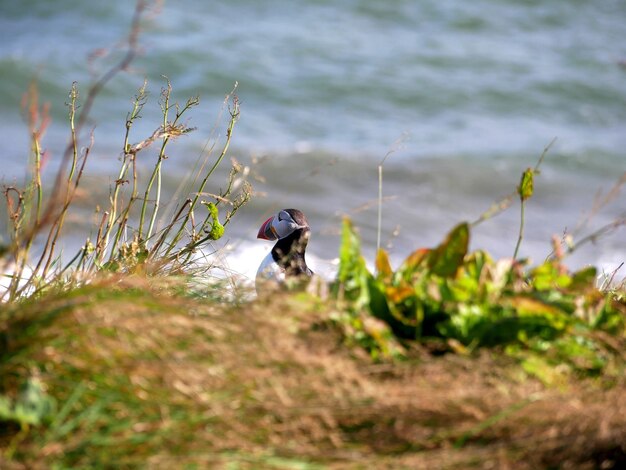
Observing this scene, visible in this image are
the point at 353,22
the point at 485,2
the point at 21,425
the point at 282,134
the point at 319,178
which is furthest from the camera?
the point at 485,2

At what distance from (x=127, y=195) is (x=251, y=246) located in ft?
3.67

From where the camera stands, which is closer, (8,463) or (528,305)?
(8,463)

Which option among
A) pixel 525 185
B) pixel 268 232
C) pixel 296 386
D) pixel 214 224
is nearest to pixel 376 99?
pixel 268 232

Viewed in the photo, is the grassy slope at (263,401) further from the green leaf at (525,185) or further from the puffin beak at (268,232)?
the puffin beak at (268,232)

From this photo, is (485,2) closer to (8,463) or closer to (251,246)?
(251,246)

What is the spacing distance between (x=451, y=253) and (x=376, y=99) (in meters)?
11.4

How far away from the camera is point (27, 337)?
8.16 ft

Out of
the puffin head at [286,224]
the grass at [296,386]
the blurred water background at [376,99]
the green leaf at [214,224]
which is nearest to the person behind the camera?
the grass at [296,386]

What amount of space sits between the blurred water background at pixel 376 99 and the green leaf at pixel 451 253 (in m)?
4.10

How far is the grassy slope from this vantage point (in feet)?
7.79

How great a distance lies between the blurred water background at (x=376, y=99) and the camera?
10.4 metres

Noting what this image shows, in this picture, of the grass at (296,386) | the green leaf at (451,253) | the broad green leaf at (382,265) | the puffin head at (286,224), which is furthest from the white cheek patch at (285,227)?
the grass at (296,386)

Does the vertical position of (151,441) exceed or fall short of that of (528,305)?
it falls short

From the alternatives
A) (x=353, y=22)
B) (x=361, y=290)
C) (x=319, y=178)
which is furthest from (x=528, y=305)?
(x=353, y=22)
